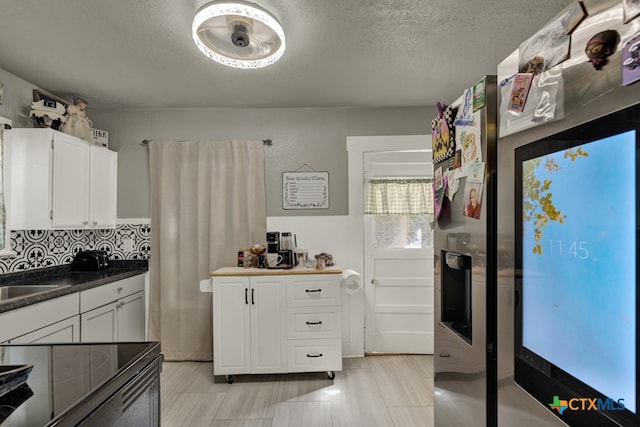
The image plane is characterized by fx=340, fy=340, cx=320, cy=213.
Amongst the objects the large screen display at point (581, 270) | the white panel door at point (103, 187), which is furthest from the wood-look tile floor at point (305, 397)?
the large screen display at point (581, 270)

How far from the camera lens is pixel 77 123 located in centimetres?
279

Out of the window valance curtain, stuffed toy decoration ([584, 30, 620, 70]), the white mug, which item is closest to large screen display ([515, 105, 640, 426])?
stuffed toy decoration ([584, 30, 620, 70])

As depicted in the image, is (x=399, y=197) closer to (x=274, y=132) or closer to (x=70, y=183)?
(x=274, y=132)

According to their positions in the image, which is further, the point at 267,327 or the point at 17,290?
the point at 267,327

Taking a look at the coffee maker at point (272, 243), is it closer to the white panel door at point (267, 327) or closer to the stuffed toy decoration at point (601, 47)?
the white panel door at point (267, 327)

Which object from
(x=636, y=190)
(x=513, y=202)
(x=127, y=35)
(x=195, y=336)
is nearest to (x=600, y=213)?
(x=636, y=190)

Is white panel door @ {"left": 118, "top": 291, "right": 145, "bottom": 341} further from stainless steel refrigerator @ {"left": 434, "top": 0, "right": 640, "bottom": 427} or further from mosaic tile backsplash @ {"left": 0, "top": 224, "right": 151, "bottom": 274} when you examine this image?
stainless steel refrigerator @ {"left": 434, "top": 0, "right": 640, "bottom": 427}

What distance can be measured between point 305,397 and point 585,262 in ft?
7.63

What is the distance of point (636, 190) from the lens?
1.87ft

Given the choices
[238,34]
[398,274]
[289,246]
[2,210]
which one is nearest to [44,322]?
[2,210]

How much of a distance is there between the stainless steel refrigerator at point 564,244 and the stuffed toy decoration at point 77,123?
10.0 ft

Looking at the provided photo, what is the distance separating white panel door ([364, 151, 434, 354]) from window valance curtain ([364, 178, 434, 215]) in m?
0.06

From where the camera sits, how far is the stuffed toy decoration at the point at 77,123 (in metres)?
2.73

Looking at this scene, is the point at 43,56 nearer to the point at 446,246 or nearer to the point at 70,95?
the point at 70,95
